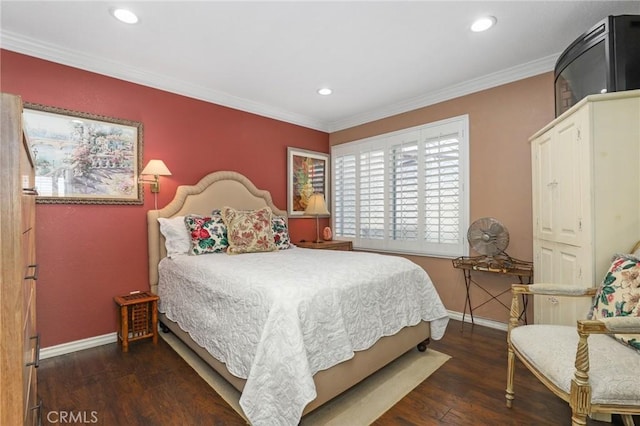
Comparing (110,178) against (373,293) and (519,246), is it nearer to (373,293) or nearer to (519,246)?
(373,293)

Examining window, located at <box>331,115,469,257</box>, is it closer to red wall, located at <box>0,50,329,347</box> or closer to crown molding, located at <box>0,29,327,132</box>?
crown molding, located at <box>0,29,327,132</box>

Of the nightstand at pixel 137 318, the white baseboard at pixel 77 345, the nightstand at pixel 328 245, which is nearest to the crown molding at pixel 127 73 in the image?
the nightstand at pixel 328 245

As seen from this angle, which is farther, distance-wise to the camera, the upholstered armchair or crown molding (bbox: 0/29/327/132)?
crown molding (bbox: 0/29/327/132)

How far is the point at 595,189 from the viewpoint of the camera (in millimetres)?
1786

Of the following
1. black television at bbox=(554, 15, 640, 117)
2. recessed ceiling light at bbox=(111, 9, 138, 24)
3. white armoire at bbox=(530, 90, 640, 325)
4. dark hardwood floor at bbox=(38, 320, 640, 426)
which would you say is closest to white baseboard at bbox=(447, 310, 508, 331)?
dark hardwood floor at bbox=(38, 320, 640, 426)

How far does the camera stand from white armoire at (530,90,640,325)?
174 cm

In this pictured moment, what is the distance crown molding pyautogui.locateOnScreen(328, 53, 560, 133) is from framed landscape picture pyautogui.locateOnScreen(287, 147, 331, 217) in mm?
757

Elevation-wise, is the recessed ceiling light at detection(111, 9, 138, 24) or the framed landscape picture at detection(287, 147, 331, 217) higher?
the recessed ceiling light at detection(111, 9, 138, 24)

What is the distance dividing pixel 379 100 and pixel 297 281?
2.90m

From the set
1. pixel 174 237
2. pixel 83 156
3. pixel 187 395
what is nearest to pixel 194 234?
pixel 174 237

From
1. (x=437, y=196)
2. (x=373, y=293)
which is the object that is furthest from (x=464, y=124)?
(x=373, y=293)

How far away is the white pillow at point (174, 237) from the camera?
299 centimetres

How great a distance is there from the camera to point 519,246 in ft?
9.85

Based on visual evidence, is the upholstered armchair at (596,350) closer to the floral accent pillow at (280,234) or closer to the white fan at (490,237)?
the white fan at (490,237)
